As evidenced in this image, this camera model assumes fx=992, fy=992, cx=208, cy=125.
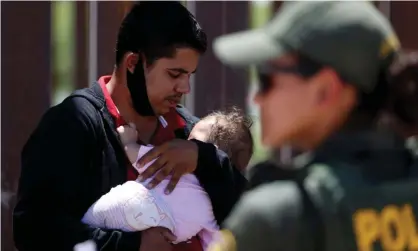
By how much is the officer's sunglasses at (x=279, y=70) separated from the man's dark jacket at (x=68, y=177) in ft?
3.45

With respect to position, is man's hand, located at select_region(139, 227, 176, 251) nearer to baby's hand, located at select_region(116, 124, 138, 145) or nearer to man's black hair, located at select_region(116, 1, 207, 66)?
baby's hand, located at select_region(116, 124, 138, 145)

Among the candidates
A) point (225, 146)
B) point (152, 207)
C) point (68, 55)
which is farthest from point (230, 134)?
point (68, 55)

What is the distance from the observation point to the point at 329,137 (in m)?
1.72

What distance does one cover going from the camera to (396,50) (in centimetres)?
174

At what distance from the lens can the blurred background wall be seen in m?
4.54

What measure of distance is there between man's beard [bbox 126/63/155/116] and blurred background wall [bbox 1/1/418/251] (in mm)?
1616

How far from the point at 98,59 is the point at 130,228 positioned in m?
2.01

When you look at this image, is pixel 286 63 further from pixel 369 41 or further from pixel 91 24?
pixel 91 24

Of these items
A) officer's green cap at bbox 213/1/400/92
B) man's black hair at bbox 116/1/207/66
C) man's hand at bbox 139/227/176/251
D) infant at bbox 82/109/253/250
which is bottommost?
man's hand at bbox 139/227/176/251

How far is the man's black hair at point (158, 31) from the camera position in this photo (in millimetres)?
2873

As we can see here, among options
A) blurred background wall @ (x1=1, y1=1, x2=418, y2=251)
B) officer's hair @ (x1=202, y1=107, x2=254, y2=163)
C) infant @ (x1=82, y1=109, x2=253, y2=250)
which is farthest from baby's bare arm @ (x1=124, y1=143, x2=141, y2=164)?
blurred background wall @ (x1=1, y1=1, x2=418, y2=251)

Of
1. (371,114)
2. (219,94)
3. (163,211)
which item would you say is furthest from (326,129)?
(219,94)

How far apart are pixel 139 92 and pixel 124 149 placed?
0.64ft

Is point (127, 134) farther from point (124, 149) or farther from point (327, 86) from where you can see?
point (327, 86)
